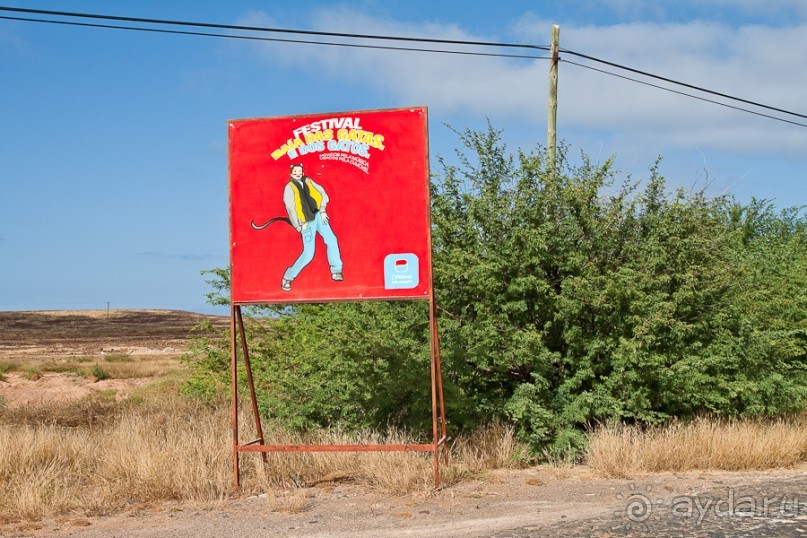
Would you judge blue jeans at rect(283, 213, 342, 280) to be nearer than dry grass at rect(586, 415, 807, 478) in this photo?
Yes

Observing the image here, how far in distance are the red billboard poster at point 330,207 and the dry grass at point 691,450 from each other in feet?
9.67

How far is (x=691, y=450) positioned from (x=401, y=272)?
405 centimetres

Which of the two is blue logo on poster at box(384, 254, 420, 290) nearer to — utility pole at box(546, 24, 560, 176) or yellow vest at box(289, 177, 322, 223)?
yellow vest at box(289, 177, 322, 223)

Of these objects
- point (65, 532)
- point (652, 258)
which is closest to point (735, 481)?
point (652, 258)

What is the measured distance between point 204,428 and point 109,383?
23643 mm

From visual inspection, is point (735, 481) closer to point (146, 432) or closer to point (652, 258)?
point (652, 258)

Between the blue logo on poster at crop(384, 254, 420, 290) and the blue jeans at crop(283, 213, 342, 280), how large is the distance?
0.54 m

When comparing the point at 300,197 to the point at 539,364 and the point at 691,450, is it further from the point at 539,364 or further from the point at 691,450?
the point at 691,450

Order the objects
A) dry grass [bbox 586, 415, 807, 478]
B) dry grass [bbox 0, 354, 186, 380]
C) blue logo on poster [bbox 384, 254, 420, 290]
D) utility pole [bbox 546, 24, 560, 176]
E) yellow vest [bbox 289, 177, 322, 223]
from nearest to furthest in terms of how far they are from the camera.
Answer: blue logo on poster [bbox 384, 254, 420, 290], yellow vest [bbox 289, 177, 322, 223], dry grass [bbox 586, 415, 807, 478], utility pole [bbox 546, 24, 560, 176], dry grass [bbox 0, 354, 186, 380]

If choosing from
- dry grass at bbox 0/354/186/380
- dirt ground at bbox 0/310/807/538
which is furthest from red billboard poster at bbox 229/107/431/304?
dry grass at bbox 0/354/186/380

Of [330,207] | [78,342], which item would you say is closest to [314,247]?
[330,207]

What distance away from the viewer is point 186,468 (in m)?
9.07

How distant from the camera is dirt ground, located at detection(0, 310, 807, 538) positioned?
22.9ft

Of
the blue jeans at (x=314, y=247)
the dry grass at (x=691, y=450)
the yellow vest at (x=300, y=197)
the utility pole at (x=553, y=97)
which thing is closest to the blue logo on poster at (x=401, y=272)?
the blue jeans at (x=314, y=247)
